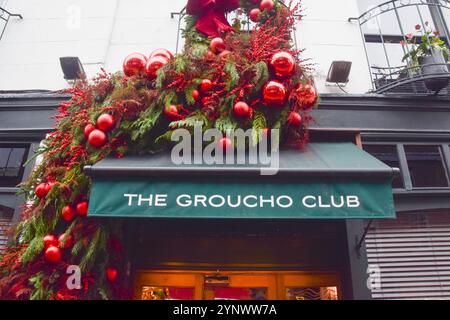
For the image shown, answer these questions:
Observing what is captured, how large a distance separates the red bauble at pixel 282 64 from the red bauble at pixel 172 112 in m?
1.20

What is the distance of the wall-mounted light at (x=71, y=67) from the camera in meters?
5.61

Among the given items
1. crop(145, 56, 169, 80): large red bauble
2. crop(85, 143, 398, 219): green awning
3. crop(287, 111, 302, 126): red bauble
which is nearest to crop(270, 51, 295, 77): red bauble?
crop(287, 111, 302, 126): red bauble

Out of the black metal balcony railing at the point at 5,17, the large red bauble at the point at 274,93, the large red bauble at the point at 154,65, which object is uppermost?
the black metal balcony railing at the point at 5,17

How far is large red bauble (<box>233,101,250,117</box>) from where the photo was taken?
3863mm

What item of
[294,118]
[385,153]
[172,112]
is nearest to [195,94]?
[172,112]

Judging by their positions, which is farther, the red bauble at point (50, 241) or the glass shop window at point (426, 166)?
the glass shop window at point (426, 166)

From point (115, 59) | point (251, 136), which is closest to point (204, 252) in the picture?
point (251, 136)

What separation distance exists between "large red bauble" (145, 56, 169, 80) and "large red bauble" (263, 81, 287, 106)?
124cm

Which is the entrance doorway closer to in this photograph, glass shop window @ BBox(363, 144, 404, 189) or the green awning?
the green awning

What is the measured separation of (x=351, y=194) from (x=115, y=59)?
451 cm

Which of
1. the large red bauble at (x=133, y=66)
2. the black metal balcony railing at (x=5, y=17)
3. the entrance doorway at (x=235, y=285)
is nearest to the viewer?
the large red bauble at (x=133, y=66)

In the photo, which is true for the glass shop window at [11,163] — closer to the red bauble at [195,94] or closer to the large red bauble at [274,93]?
the red bauble at [195,94]

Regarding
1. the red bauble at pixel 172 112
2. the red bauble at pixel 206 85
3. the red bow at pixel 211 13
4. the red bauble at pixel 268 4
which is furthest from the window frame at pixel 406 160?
the red bauble at pixel 172 112

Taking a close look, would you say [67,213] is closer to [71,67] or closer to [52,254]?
[52,254]
